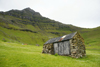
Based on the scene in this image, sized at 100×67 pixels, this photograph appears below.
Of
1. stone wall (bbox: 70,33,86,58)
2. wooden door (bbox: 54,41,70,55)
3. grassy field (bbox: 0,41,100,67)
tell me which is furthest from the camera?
wooden door (bbox: 54,41,70,55)

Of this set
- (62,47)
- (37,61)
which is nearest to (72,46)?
(62,47)

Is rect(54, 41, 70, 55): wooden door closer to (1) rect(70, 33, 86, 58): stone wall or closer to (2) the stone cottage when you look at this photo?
(2) the stone cottage

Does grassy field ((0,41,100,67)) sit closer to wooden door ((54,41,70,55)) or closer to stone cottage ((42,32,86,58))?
stone cottage ((42,32,86,58))

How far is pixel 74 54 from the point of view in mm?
22141

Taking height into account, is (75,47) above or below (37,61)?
above

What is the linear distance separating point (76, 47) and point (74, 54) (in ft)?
7.51

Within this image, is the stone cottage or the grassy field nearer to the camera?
the grassy field

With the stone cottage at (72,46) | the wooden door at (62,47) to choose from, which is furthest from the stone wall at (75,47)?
the wooden door at (62,47)

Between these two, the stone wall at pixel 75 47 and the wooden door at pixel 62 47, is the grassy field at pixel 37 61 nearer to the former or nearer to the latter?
the stone wall at pixel 75 47

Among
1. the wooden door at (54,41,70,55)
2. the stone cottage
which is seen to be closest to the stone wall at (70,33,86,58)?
the stone cottage

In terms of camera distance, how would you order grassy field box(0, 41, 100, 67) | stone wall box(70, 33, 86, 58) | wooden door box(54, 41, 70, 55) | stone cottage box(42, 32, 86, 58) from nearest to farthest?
1. grassy field box(0, 41, 100, 67)
2. stone wall box(70, 33, 86, 58)
3. stone cottage box(42, 32, 86, 58)
4. wooden door box(54, 41, 70, 55)

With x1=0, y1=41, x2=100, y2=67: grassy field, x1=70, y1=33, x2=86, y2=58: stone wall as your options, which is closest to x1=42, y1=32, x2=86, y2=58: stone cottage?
x1=70, y1=33, x2=86, y2=58: stone wall

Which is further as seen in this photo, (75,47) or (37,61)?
(75,47)

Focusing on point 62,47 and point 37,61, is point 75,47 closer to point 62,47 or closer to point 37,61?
point 62,47
